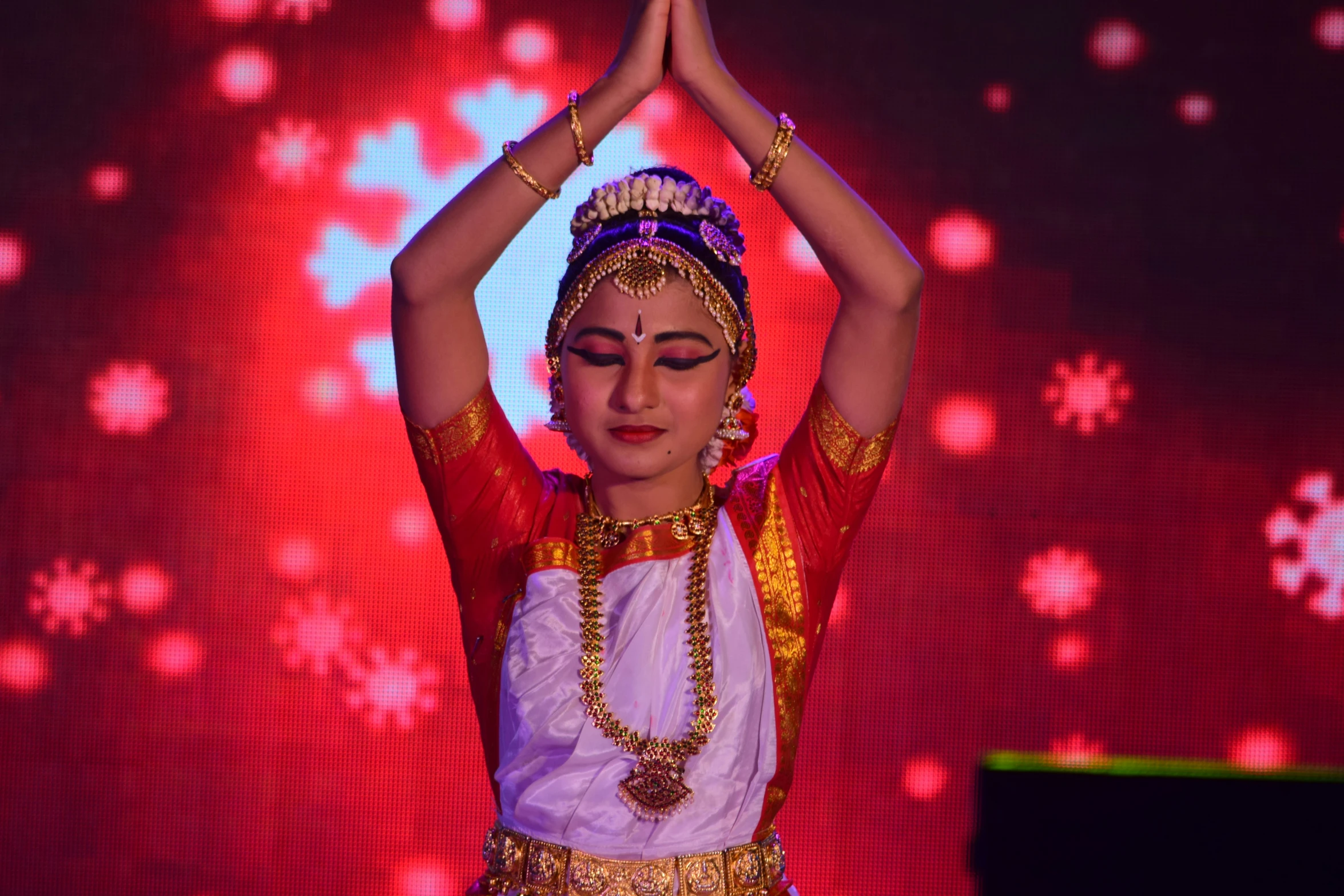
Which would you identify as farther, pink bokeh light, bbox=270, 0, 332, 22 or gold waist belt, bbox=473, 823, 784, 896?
pink bokeh light, bbox=270, 0, 332, 22

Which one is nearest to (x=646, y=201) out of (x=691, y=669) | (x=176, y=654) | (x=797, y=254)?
(x=691, y=669)

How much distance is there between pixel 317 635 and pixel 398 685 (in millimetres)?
212

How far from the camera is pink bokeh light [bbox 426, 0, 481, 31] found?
262 cm

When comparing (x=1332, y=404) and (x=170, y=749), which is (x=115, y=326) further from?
(x=1332, y=404)

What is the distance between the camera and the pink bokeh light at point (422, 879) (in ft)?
8.82

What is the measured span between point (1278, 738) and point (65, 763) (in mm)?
2742

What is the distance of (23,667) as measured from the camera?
269 centimetres

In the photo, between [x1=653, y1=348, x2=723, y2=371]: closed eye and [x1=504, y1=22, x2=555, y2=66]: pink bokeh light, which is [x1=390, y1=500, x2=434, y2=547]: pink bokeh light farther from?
[x1=653, y1=348, x2=723, y2=371]: closed eye

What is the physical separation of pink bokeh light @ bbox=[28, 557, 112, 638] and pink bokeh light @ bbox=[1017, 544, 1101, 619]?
207 cm

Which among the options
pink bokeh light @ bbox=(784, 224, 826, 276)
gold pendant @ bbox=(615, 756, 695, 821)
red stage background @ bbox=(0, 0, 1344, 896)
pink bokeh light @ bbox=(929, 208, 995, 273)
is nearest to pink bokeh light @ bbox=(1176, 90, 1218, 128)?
red stage background @ bbox=(0, 0, 1344, 896)

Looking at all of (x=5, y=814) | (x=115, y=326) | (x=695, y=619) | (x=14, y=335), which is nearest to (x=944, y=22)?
(x=695, y=619)

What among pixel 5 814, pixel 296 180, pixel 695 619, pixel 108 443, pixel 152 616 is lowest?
pixel 695 619

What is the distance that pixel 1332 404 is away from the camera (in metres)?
2.67

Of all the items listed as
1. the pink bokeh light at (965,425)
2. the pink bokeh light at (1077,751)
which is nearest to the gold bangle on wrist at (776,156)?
the pink bokeh light at (965,425)
